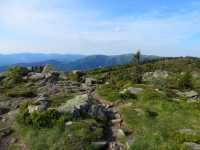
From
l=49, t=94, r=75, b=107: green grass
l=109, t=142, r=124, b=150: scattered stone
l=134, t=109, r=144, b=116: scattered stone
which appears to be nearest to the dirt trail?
l=109, t=142, r=124, b=150: scattered stone

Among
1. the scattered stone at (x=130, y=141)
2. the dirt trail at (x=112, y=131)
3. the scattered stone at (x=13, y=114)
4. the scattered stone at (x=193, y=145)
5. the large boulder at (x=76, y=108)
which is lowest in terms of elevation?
the dirt trail at (x=112, y=131)

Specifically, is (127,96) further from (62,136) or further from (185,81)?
(185,81)

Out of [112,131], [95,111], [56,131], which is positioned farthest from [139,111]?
[56,131]

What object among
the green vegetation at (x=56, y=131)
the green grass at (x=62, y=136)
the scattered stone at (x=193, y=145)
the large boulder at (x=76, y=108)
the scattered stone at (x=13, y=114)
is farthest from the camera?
the scattered stone at (x=13, y=114)

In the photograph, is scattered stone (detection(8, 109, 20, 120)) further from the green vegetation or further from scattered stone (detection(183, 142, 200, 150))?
scattered stone (detection(183, 142, 200, 150))

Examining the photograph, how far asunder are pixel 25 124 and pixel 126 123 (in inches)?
363

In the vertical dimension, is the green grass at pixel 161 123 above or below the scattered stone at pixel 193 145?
below

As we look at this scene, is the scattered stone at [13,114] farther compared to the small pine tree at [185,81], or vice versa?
the small pine tree at [185,81]

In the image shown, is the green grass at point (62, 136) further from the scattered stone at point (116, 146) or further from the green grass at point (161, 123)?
the green grass at point (161, 123)

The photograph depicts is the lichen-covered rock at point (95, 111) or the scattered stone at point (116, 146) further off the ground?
the lichen-covered rock at point (95, 111)

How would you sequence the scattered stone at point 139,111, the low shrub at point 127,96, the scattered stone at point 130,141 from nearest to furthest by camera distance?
the scattered stone at point 130,141
the scattered stone at point 139,111
the low shrub at point 127,96

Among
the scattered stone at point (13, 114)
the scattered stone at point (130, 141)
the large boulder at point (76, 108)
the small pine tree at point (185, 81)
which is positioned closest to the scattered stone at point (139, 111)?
the scattered stone at point (130, 141)

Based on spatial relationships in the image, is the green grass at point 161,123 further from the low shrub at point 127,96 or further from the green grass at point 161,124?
the low shrub at point 127,96

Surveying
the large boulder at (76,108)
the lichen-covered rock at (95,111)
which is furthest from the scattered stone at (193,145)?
the large boulder at (76,108)
